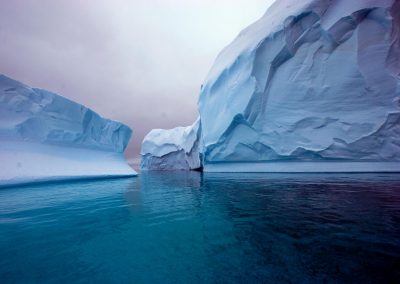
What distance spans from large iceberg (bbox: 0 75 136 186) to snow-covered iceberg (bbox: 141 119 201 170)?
763cm

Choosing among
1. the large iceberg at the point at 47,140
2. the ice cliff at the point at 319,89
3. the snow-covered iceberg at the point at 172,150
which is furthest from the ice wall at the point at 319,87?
the large iceberg at the point at 47,140

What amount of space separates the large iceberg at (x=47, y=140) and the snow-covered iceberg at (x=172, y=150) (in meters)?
7.63

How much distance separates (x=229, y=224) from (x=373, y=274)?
1.78m

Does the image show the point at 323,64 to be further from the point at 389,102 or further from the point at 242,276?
the point at 242,276

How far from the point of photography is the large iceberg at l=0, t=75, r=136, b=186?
10109mm

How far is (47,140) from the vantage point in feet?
39.2

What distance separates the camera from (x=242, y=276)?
1.80 m

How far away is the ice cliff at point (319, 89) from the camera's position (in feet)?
30.3

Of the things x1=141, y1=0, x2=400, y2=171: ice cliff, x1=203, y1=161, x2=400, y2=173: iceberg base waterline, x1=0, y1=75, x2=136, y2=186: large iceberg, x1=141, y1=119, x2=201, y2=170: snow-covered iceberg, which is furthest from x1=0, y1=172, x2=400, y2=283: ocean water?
x1=141, y1=119, x2=201, y2=170: snow-covered iceberg

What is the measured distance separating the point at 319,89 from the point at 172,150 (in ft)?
53.3

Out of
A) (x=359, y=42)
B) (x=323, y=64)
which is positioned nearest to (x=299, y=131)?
(x=323, y=64)

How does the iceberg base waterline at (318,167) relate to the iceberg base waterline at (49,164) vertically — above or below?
below

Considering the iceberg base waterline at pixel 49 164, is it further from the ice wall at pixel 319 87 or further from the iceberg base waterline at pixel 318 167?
the ice wall at pixel 319 87

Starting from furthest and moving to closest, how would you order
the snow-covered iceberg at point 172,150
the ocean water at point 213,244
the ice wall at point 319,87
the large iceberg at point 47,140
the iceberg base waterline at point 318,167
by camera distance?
the snow-covered iceberg at point 172,150 < the large iceberg at point 47,140 < the iceberg base waterline at point 318,167 < the ice wall at point 319,87 < the ocean water at point 213,244
